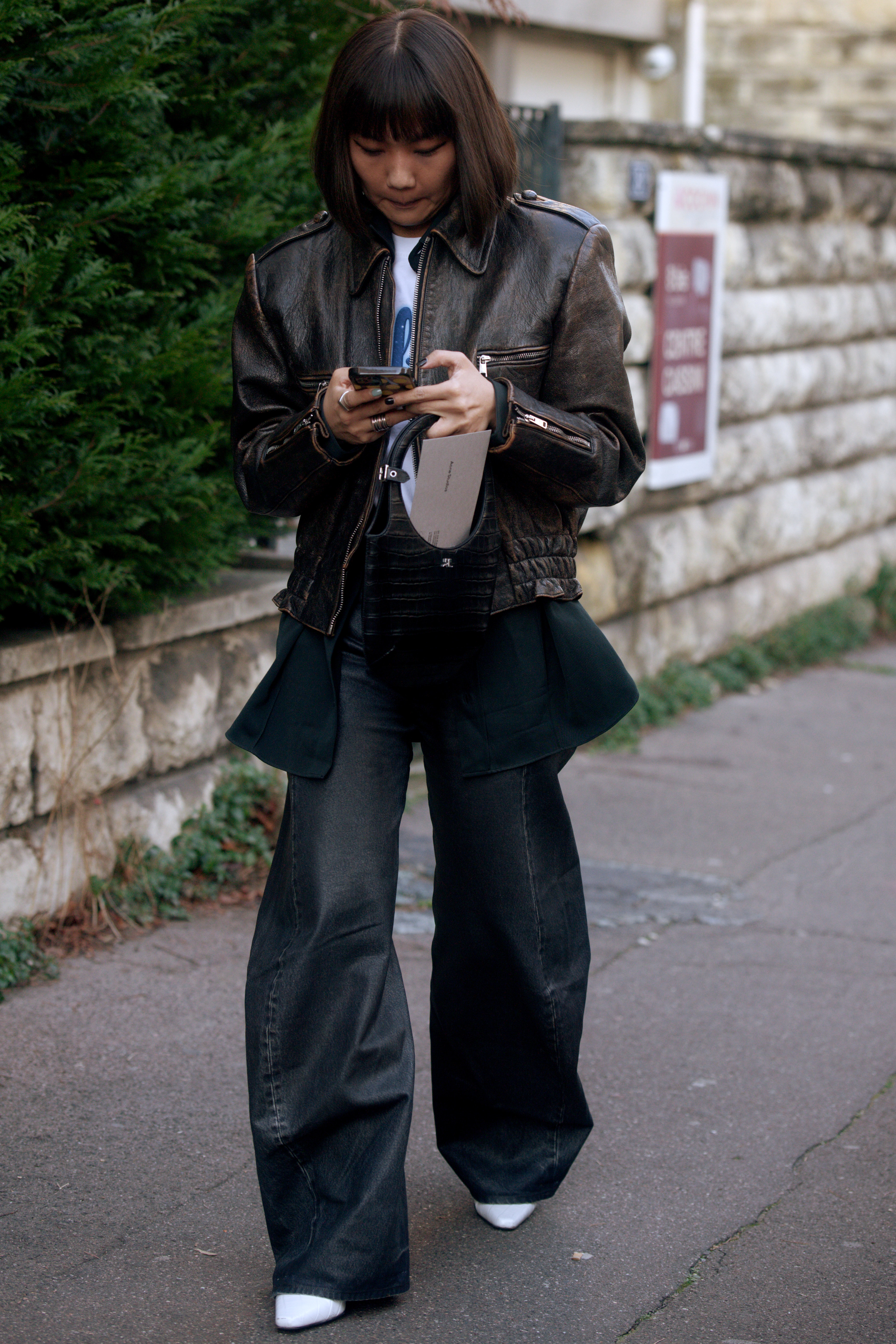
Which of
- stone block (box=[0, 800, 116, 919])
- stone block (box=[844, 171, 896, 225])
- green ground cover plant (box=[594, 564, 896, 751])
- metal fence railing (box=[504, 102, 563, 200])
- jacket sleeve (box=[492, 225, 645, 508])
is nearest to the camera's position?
jacket sleeve (box=[492, 225, 645, 508])

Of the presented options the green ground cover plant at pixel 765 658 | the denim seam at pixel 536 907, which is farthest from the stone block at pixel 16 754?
the green ground cover plant at pixel 765 658

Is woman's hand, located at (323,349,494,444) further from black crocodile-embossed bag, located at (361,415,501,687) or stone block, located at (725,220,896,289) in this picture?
stone block, located at (725,220,896,289)

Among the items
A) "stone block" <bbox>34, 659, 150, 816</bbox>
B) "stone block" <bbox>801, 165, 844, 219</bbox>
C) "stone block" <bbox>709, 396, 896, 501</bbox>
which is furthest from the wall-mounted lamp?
"stone block" <bbox>34, 659, 150, 816</bbox>

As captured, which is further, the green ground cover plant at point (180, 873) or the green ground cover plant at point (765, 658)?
the green ground cover plant at point (765, 658)

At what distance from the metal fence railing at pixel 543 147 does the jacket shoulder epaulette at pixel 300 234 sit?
11.5ft

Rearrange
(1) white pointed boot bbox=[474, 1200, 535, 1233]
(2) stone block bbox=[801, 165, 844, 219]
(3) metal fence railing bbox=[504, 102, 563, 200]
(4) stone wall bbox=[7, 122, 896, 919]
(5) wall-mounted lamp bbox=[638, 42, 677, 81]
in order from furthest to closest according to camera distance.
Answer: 1. (5) wall-mounted lamp bbox=[638, 42, 677, 81]
2. (2) stone block bbox=[801, 165, 844, 219]
3. (3) metal fence railing bbox=[504, 102, 563, 200]
4. (4) stone wall bbox=[7, 122, 896, 919]
5. (1) white pointed boot bbox=[474, 1200, 535, 1233]

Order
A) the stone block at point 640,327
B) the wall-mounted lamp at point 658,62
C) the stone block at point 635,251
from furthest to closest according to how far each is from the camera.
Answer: the wall-mounted lamp at point 658,62 < the stone block at point 640,327 < the stone block at point 635,251

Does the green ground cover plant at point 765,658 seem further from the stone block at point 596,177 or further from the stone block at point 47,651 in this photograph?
the stone block at point 47,651

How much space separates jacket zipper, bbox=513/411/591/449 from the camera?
2473 millimetres

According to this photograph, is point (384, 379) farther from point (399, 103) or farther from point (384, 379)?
point (399, 103)

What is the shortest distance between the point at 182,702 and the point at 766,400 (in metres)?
4.61

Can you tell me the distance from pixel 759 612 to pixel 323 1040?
20.6ft

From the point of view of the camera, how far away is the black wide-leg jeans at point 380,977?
255 cm

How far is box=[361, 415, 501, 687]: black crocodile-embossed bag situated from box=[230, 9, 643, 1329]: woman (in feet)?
0.18
